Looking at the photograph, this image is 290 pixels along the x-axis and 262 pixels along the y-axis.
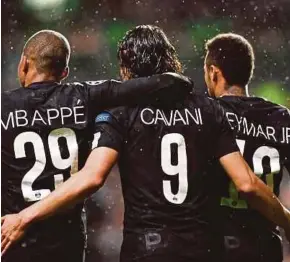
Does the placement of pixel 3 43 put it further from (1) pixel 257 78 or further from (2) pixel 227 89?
(1) pixel 257 78

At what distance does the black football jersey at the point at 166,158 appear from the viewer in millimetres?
Result: 1190

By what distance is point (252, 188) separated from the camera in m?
1.23

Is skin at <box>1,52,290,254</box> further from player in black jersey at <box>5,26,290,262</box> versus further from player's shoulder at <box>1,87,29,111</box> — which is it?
player's shoulder at <box>1,87,29,111</box>

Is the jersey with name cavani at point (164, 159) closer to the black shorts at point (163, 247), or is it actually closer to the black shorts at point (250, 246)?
the black shorts at point (163, 247)

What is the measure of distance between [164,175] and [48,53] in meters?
0.36

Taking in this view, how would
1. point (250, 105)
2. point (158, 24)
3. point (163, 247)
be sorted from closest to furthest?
point (163, 247) → point (250, 105) → point (158, 24)

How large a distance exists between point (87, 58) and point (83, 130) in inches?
18.7

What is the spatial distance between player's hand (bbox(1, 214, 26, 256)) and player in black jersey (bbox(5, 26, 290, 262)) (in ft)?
0.05

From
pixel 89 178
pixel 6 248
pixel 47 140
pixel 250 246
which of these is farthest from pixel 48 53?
pixel 250 246

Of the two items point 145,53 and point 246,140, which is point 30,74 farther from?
point 246,140

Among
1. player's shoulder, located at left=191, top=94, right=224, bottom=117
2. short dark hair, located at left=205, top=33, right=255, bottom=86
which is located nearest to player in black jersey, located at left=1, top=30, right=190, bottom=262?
player's shoulder, located at left=191, top=94, right=224, bottom=117

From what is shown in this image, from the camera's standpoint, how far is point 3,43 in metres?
1.58

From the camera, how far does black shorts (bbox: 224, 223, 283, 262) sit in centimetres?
132

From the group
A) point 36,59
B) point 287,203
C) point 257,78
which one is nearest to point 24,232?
point 36,59
